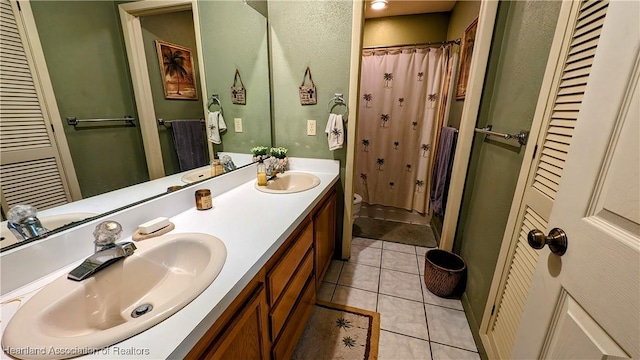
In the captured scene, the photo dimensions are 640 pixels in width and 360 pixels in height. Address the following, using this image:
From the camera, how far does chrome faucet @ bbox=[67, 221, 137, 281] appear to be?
2.11 feet

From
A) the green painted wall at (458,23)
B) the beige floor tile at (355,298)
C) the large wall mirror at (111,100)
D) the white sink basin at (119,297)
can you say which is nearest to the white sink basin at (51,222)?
the large wall mirror at (111,100)

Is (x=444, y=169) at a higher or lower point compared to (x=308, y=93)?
lower

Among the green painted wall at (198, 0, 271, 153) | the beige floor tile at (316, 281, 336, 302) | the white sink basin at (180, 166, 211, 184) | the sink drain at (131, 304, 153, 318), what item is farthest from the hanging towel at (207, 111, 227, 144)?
the beige floor tile at (316, 281, 336, 302)

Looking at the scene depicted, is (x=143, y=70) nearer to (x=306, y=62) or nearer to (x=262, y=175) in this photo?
(x=262, y=175)

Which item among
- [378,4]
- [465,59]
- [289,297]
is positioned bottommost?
[289,297]

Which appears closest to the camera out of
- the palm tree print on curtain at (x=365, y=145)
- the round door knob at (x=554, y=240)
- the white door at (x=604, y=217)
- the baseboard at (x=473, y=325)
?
the white door at (x=604, y=217)

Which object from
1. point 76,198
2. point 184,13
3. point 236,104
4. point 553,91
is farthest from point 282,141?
point 553,91

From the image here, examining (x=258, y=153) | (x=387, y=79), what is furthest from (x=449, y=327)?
(x=387, y=79)

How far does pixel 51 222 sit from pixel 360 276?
1779 mm

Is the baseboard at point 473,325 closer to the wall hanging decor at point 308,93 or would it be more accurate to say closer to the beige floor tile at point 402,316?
the beige floor tile at point 402,316

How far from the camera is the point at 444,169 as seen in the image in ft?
6.77

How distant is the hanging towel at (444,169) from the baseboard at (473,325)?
73 cm

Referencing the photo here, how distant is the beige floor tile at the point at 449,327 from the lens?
1393 millimetres

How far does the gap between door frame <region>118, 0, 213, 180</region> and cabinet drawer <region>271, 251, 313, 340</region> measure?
0.74m
